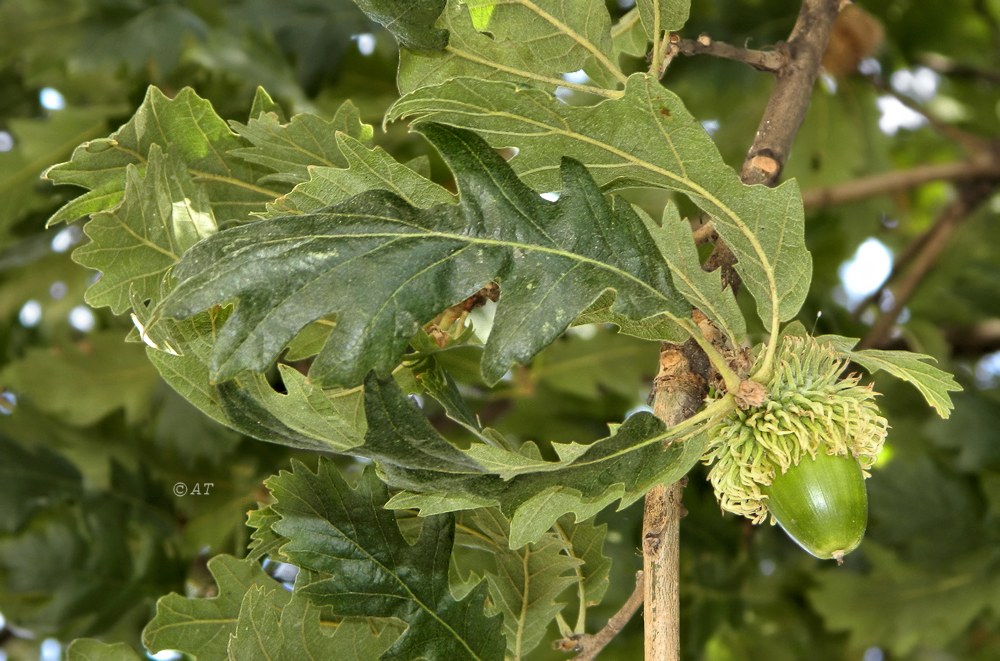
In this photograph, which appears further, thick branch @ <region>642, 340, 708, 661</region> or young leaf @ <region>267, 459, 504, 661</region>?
young leaf @ <region>267, 459, 504, 661</region>

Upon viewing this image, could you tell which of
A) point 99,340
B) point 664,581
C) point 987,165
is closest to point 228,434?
point 99,340

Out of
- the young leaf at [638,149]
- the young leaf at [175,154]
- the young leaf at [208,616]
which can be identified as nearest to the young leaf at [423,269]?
the young leaf at [638,149]

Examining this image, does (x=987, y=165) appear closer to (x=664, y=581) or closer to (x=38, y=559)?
(x=664, y=581)

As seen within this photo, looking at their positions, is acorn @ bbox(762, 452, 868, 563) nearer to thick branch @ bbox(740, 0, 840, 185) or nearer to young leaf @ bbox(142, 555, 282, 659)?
thick branch @ bbox(740, 0, 840, 185)

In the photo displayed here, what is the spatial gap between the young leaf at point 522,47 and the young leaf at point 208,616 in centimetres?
63

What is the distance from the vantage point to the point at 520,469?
1.04 m

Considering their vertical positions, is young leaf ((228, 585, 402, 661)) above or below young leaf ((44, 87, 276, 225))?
below

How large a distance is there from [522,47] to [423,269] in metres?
0.42

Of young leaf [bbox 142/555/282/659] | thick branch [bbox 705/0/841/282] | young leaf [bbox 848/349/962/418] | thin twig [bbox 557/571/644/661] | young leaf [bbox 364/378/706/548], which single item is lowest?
young leaf [bbox 142/555/282/659]

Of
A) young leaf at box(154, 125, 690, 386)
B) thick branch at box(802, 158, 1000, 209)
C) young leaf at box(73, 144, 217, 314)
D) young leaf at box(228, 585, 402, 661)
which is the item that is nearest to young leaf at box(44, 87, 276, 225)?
young leaf at box(73, 144, 217, 314)

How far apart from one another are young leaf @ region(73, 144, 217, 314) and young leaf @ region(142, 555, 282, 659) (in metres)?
0.37

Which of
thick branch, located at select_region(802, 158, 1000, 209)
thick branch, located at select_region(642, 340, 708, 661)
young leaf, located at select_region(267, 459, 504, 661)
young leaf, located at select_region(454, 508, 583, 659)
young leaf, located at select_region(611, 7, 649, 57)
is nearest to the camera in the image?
thick branch, located at select_region(642, 340, 708, 661)

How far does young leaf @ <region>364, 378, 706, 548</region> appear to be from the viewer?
101 centimetres

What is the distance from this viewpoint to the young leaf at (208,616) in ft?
4.48
